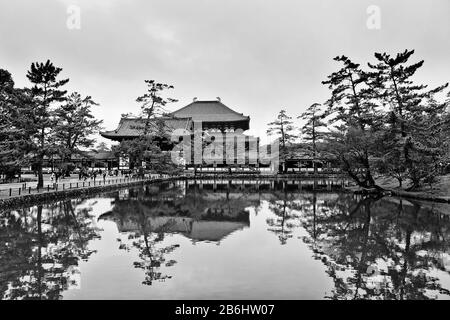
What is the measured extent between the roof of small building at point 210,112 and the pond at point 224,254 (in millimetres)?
41161

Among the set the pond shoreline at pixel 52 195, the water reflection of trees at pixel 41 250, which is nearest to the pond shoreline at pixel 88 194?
the pond shoreline at pixel 52 195

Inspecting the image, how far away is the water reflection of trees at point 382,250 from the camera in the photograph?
6.92 meters

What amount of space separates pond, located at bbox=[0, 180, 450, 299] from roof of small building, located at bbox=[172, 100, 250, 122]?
41161 mm

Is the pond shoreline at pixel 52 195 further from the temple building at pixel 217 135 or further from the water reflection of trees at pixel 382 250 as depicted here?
the temple building at pixel 217 135

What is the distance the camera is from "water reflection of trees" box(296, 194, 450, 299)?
6.92m

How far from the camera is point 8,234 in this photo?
11852 millimetres

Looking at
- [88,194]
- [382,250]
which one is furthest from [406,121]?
[88,194]

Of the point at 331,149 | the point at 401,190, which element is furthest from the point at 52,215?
the point at 401,190

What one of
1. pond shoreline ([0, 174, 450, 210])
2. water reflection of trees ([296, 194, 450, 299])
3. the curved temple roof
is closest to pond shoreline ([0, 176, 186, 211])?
pond shoreline ([0, 174, 450, 210])

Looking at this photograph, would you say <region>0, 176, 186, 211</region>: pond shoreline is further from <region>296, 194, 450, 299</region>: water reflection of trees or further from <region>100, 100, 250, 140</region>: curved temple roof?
<region>100, 100, 250, 140</region>: curved temple roof

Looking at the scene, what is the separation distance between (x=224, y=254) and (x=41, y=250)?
5.81 meters
